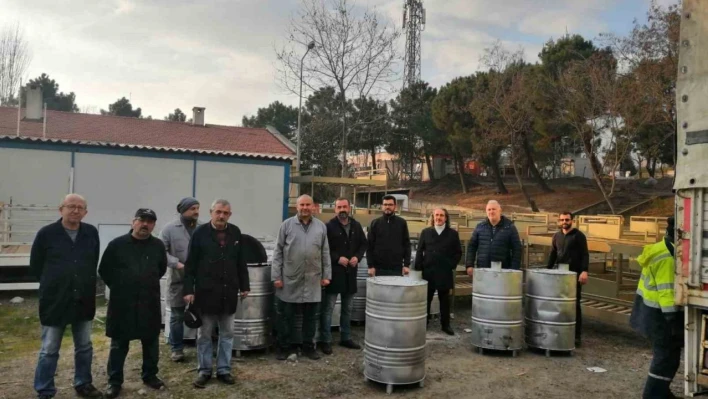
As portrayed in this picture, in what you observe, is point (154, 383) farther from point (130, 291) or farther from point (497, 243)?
point (497, 243)

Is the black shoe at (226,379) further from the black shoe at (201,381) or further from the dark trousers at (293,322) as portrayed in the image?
the dark trousers at (293,322)

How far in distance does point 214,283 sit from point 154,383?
1.03m

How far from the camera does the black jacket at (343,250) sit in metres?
5.93

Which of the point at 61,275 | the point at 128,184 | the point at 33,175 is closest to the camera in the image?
the point at 61,275

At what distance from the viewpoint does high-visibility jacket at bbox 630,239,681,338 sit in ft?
12.9

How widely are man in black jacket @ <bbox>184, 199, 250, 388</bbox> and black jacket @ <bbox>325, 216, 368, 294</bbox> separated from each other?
133 cm

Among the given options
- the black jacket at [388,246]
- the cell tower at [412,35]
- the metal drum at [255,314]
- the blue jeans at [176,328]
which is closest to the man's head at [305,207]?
the metal drum at [255,314]

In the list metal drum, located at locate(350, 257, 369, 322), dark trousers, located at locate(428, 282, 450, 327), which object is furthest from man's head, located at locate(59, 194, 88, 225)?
dark trousers, located at locate(428, 282, 450, 327)

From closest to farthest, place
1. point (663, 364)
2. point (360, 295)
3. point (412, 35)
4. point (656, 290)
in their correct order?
1. point (656, 290)
2. point (663, 364)
3. point (360, 295)
4. point (412, 35)

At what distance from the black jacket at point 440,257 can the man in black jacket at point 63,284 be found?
3.94m

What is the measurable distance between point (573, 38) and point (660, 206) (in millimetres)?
10669

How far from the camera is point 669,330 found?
161 inches

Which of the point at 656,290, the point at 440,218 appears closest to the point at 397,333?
the point at 656,290

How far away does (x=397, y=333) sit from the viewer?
186 inches
